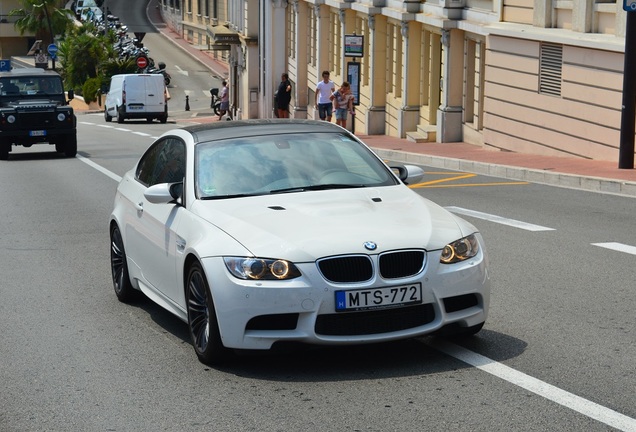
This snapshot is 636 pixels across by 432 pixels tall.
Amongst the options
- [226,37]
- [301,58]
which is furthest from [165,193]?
[226,37]

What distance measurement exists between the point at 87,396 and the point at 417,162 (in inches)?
806

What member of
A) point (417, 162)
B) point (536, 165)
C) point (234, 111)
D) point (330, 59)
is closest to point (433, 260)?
point (536, 165)

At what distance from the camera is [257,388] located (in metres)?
7.21

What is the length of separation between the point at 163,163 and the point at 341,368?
105 inches

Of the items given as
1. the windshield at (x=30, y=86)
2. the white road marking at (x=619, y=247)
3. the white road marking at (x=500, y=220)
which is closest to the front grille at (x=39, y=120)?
the windshield at (x=30, y=86)

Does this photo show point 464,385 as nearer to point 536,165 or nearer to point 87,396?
point 87,396

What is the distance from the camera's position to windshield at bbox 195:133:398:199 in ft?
28.2

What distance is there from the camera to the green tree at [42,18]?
115750mm

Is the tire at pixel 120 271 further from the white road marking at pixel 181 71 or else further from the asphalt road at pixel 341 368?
the white road marking at pixel 181 71

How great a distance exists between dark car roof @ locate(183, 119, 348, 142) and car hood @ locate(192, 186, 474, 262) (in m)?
0.79

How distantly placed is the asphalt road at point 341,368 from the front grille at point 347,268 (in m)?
0.58

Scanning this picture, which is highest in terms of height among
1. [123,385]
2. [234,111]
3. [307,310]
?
[307,310]

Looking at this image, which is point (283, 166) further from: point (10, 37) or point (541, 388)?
point (10, 37)

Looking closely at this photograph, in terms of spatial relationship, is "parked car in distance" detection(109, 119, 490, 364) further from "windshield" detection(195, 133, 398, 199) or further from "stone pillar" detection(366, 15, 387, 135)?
"stone pillar" detection(366, 15, 387, 135)
